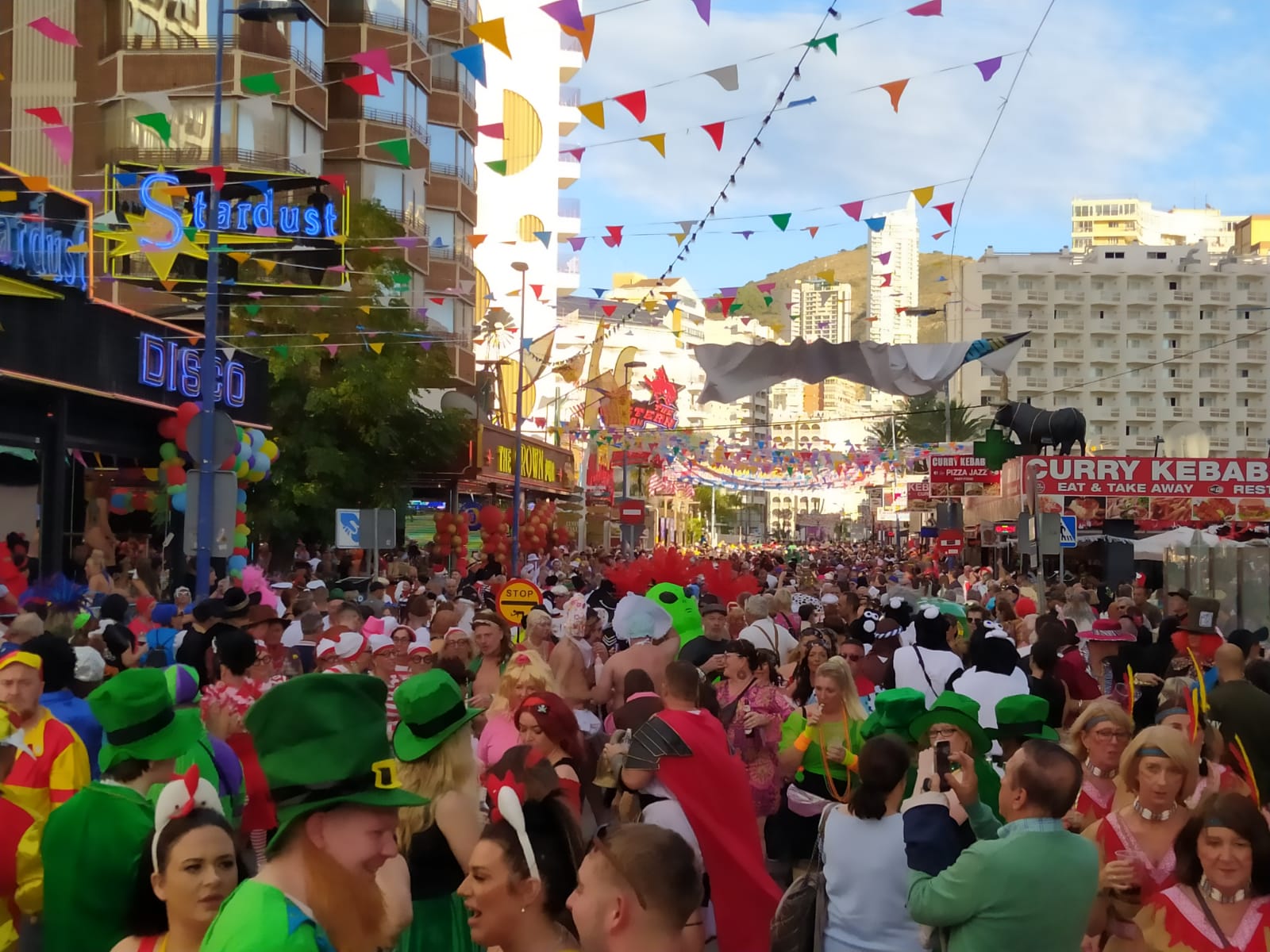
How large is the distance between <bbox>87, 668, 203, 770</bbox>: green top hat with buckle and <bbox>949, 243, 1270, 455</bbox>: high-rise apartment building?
363ft

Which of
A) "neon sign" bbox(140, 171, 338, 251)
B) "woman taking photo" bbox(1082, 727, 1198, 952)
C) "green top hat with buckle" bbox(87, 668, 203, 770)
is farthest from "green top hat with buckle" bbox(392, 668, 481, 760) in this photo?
"neon sign" bbox(140, 171, 338, 251)

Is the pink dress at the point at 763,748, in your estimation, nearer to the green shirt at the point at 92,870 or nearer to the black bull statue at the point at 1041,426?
the green shirt at the point at 92,870

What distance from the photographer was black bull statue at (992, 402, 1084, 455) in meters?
36.4

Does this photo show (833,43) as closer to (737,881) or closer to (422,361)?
(737,881)

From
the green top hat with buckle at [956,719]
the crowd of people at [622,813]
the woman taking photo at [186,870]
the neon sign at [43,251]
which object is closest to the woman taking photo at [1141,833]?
the crowd of people at [622,813]

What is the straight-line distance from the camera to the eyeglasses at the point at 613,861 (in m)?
3.31

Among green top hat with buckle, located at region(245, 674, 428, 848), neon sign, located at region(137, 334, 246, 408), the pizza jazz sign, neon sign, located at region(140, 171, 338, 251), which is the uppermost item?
neon sign, located at region(140, 171, 338, 251)

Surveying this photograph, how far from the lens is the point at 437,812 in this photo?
15.2 ft

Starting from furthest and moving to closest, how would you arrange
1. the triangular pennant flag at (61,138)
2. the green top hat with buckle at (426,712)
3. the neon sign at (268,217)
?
1. the neon sign at (268,217)
2. the triangular pennant flag at (61,138)
3. the green top hat with buckle at (426,712)

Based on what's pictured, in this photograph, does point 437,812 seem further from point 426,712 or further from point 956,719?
point 956,719

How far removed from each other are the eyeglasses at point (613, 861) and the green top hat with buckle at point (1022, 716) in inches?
109

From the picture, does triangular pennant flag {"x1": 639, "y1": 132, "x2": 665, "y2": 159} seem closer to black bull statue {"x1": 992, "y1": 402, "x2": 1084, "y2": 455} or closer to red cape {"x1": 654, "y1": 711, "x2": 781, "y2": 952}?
red cape {"x1": 654, "y1": 711, "x2": 781, "y2": 952}

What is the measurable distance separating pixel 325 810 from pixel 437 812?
59.9 inches

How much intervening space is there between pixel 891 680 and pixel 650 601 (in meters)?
1.78
